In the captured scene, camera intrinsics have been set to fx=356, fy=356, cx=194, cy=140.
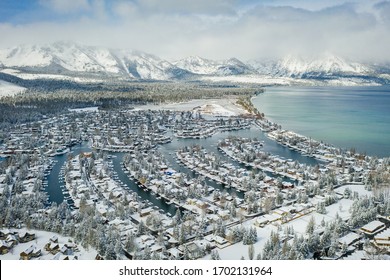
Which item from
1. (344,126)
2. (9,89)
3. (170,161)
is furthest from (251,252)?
(9,89)

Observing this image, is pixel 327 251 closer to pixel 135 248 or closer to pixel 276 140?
pixel 135 248

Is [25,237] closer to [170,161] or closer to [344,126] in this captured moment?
[170,161]

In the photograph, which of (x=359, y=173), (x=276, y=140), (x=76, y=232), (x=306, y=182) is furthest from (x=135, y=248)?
(x=276, y=140)

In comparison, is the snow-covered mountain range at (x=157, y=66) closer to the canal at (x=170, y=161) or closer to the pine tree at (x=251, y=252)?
the canal at (x=170, y=161)

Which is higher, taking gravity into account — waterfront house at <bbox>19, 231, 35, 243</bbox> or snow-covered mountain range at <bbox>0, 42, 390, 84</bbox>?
snow-covered mountain range at <bbox>0, 42, 390, 84</bbox>

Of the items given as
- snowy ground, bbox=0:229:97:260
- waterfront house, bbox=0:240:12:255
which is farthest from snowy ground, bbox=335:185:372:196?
waterfront house, bbox=0:240:12:255

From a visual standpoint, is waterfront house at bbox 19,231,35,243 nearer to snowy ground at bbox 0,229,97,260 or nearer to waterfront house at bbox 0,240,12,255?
snowy ground at bbox 0,229,97,260
